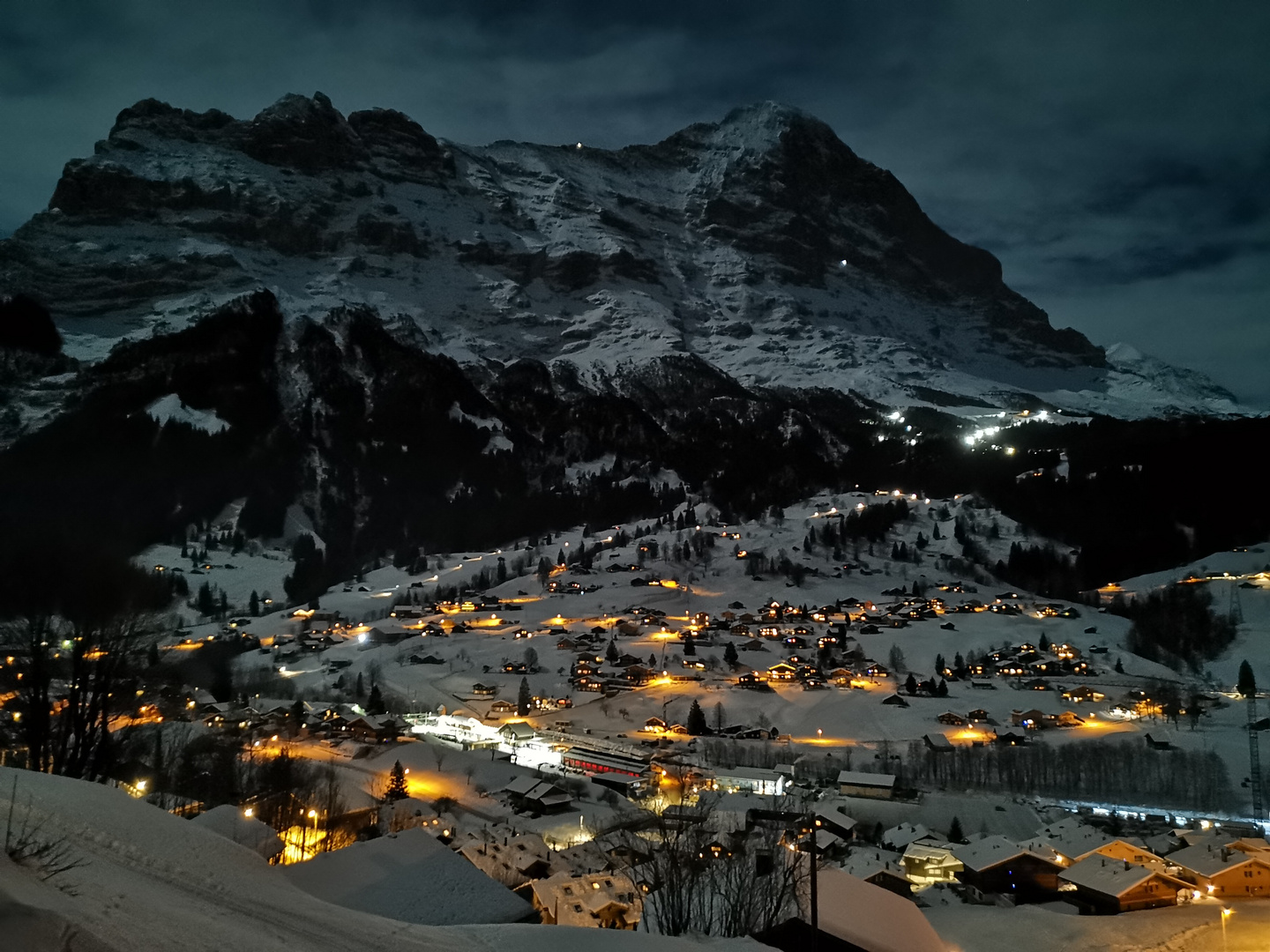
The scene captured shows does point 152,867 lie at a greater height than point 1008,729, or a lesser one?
greater

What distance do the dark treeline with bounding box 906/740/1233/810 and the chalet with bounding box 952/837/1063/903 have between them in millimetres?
10566

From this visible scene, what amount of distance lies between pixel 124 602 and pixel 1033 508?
112 metres

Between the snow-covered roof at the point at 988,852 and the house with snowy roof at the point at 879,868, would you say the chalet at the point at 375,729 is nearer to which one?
the house with snowy roof at the point at 879,868

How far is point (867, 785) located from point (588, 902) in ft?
69.9

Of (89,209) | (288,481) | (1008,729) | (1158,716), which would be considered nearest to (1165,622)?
(1158,716)

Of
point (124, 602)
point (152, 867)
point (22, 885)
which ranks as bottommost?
point (152, 867)

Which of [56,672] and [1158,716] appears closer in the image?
[56,672]

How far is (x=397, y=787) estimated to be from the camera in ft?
93.0

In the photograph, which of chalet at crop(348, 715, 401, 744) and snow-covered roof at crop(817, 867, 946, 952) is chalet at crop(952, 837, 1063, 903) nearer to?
snow-covered roof at crop(817, 867, 946, 952)

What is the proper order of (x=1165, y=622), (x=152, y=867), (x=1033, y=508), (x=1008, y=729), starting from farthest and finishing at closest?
1. (x=1033, y=508)
2. (x=1165, y=622)
3. (x=1008, y=729)
4. (x=152, y=867)

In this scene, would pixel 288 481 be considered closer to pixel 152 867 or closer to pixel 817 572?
pixel 817 572

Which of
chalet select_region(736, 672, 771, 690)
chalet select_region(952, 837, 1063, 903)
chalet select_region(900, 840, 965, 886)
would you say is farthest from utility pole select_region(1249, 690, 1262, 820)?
chalet select_region(736, 672, 771, 690)

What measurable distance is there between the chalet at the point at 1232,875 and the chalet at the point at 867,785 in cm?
1161

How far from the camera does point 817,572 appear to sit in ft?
289
